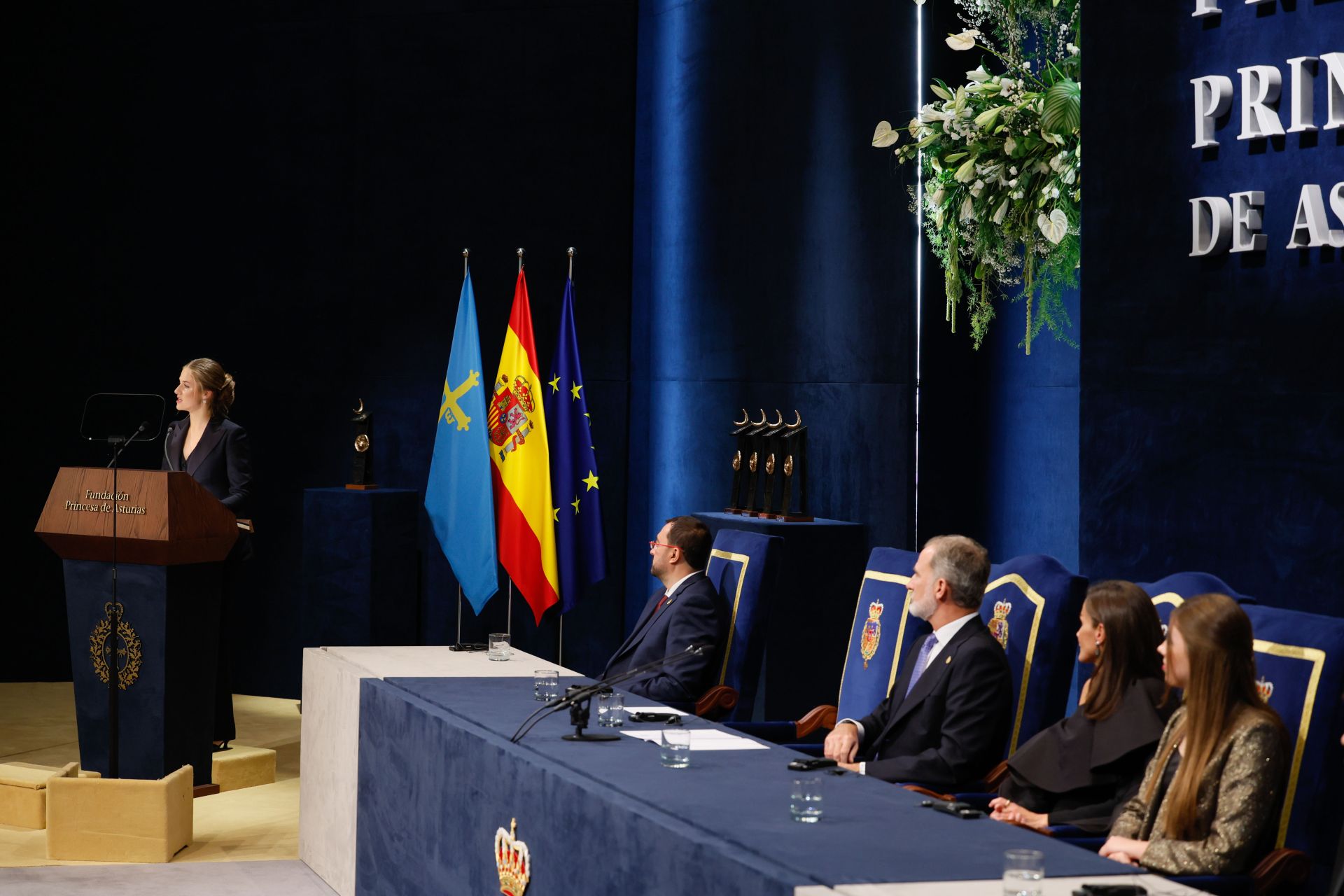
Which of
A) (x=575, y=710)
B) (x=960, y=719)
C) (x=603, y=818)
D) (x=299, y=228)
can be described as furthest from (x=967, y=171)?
(x=299, y=228)

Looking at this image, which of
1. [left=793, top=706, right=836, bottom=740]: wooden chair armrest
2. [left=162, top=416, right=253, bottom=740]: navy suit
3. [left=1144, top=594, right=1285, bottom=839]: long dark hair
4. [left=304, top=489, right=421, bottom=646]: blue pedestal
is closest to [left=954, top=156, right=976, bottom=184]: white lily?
[left=793, top=706, right=836, bottom=740]: wooden chair armrest

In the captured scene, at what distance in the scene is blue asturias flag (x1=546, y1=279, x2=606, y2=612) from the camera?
658 cm

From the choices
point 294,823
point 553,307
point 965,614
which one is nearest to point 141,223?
point 553,307

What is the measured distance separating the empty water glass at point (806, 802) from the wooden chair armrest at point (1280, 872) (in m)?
0.72

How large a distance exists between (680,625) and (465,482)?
211cm

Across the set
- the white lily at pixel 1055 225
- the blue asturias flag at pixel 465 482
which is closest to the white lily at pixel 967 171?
the white lily at pixel 1055 225

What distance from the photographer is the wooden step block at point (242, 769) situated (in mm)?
5730

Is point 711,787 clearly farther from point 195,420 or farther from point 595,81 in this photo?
point 595,81

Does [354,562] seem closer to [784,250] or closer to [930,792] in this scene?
[784,250]

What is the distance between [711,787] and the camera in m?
2.82

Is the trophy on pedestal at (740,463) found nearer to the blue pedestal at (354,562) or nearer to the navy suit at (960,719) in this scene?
the blue pedestal at (354,562)

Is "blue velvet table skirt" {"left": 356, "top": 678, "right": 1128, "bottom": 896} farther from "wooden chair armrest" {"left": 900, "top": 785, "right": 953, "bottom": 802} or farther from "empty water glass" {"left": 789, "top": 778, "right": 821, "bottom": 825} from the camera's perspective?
"wooden chair armrest" {"left": 900, "top": 785, "right": 953, "bottom": 802}

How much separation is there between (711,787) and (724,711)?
164 cm

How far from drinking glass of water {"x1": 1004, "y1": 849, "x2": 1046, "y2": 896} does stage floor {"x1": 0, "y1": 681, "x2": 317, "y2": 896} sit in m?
2.87
